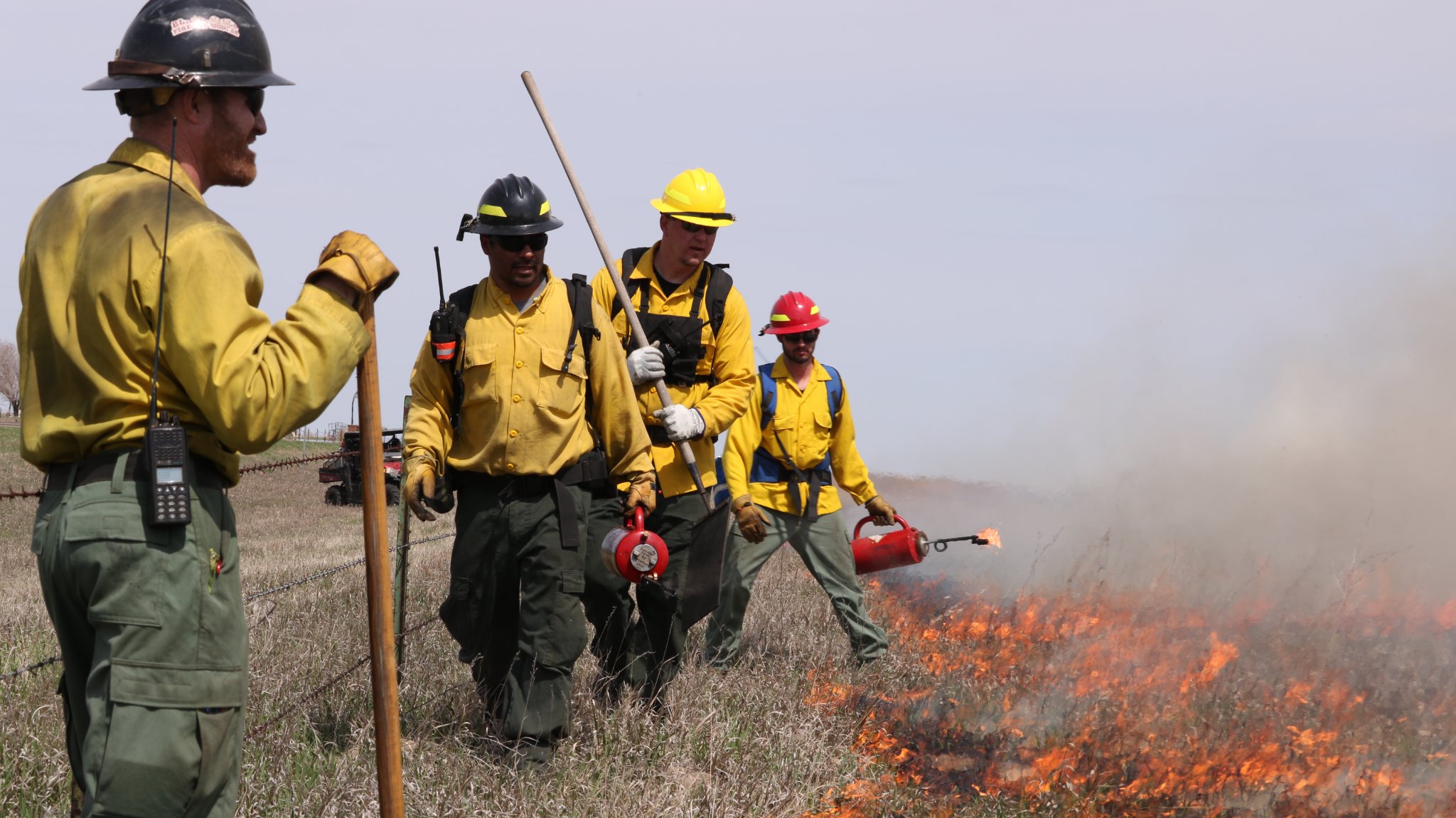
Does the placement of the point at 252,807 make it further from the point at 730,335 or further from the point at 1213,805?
the point at 1213,805

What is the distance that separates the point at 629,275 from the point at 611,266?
0.88 feet

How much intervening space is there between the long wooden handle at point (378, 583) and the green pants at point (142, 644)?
402mm

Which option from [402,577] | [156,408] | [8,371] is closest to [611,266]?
[402,577]

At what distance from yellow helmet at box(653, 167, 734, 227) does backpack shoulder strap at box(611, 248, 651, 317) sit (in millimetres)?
227

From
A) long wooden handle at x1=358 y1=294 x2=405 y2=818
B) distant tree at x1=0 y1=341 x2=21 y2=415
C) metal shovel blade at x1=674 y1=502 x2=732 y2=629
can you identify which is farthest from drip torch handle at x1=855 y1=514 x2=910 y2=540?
distant tree at x1=0 y1=341 x2=21 y2=415

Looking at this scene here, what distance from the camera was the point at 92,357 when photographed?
105 inches

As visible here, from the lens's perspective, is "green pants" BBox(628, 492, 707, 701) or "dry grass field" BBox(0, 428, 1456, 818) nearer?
"dry grass field" BBox(0, 428, 1456, 818)

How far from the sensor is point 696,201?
6.18 metres

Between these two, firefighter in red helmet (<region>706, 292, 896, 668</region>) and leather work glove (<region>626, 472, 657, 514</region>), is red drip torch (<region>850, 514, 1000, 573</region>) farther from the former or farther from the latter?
leather work glove (<region>626, 472, 657, 514</region>)

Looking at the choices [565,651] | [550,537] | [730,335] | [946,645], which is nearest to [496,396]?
[550,537]

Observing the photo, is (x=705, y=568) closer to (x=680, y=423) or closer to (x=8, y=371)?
(x=680, y=423)

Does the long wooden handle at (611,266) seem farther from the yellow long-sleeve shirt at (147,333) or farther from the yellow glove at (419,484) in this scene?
the yellow long-sleeve shirt at (147,333)

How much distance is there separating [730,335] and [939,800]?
216 cm

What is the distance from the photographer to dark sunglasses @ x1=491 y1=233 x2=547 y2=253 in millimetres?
5277
